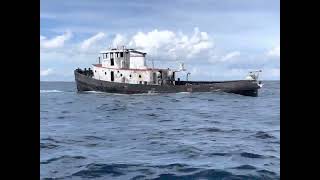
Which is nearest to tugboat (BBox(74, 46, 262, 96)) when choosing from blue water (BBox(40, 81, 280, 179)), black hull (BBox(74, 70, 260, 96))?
black hull (BBox(74, 70, 260, 96))

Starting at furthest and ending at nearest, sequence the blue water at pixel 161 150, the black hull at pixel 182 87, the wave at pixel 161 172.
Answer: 1. the black hull at pixel 182 87
2. the blue water at pixel 161 150
3. the wave at pixel 161 172

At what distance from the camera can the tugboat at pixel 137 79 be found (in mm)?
42188

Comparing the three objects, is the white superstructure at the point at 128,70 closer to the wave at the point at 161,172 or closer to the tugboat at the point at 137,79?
the tugboat at the point at 137,79

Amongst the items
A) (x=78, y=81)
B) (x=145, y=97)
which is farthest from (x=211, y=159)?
(x=78, y=81)

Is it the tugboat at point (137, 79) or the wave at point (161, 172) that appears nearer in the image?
the wave at point (161, 172)

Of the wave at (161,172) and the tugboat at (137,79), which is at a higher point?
the tugboat at (137,79)

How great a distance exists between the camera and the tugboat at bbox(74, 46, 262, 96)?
42.2 metres

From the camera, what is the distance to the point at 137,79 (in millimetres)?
42812

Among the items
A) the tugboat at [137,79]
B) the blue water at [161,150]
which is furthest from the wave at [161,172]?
the tugboat at [137,79]

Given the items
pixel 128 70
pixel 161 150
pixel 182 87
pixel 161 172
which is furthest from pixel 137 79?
pixel 161 172

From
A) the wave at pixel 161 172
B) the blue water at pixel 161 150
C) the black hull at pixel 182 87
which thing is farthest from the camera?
the black hull at pixel 182 87
